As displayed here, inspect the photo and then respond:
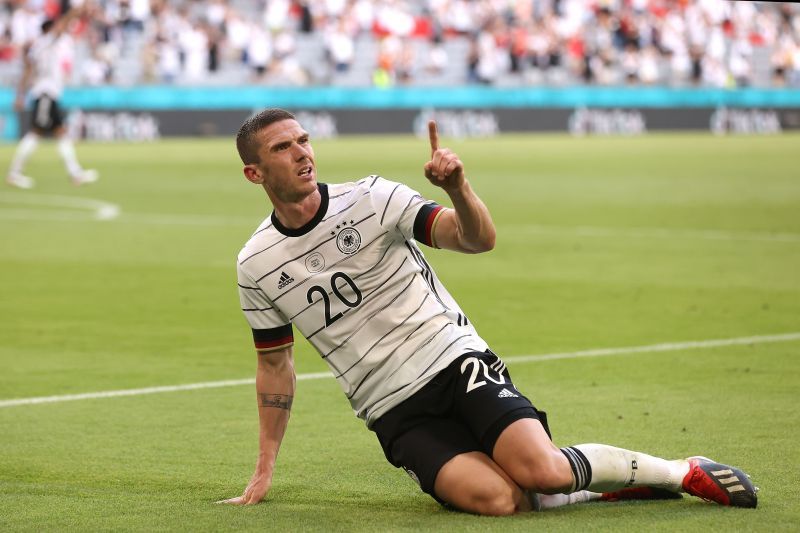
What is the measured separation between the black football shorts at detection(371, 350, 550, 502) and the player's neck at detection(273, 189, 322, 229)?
0.87m

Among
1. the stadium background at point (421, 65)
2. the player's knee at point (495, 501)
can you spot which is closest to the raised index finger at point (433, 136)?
the player's knee at point (495, 501)

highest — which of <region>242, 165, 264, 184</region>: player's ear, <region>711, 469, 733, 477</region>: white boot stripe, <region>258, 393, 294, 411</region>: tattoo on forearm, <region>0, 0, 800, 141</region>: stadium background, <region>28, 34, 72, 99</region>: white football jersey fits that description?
<region>242, 165, 264, 184</region>: player's ear

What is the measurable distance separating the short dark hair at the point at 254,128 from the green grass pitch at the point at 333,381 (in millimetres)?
1448

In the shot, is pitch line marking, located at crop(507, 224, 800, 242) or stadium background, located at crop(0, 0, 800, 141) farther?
stadium background, located at crop(0, 0, 800, 141)

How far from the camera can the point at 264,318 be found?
6.00 metres

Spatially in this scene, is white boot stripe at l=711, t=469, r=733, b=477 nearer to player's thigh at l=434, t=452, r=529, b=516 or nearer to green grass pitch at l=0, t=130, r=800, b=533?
green grass pitch at l=0, t=130, r=800, b=533

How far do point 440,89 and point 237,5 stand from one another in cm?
699

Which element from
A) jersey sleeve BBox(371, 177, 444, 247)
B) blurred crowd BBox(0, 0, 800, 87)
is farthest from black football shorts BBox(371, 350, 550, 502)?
blurred crowd BBox(0, 0, 800, 87)

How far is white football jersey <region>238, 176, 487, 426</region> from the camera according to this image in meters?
5.80

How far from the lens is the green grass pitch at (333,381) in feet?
18.9

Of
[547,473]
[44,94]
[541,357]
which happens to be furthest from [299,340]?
[44,94]

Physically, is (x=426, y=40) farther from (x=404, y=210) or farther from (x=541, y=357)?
(x=404, y=210)

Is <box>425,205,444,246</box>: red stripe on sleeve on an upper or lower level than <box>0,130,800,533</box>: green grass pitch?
upper

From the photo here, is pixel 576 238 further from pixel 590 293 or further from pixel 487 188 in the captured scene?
pixel 487 188
